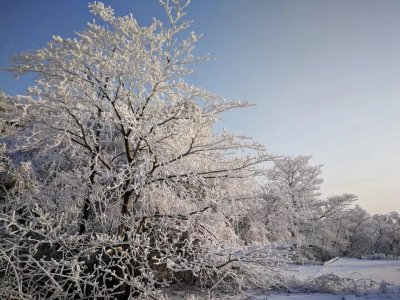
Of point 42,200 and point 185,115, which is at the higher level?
point 185,115

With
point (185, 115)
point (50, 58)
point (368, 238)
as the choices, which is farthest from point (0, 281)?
point (368, 238)

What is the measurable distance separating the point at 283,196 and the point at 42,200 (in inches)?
150

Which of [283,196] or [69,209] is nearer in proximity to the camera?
[69,209]

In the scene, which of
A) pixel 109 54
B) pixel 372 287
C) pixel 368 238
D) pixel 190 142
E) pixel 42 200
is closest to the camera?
pixel 109 54

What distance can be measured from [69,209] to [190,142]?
2.07 meters

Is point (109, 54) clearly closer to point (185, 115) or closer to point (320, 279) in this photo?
point (185, 115)

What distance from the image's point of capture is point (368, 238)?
79.9 ft

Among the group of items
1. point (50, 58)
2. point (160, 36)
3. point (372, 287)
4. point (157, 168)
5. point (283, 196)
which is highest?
point (160, 36)

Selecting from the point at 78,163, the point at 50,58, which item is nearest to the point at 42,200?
the point at 78,163

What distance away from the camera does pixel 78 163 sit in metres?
5.77

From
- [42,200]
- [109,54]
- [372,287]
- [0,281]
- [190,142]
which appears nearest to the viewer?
[0,281]

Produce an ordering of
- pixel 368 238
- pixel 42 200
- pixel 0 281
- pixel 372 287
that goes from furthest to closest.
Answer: pixel 368 238
pixel 372 287
pixel 42 200
pixel 0 281

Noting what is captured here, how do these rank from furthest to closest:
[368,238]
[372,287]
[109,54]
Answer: [368,238], [372,287], [109,54]

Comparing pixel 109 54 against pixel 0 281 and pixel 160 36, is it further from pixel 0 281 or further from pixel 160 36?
pixel 0 281
